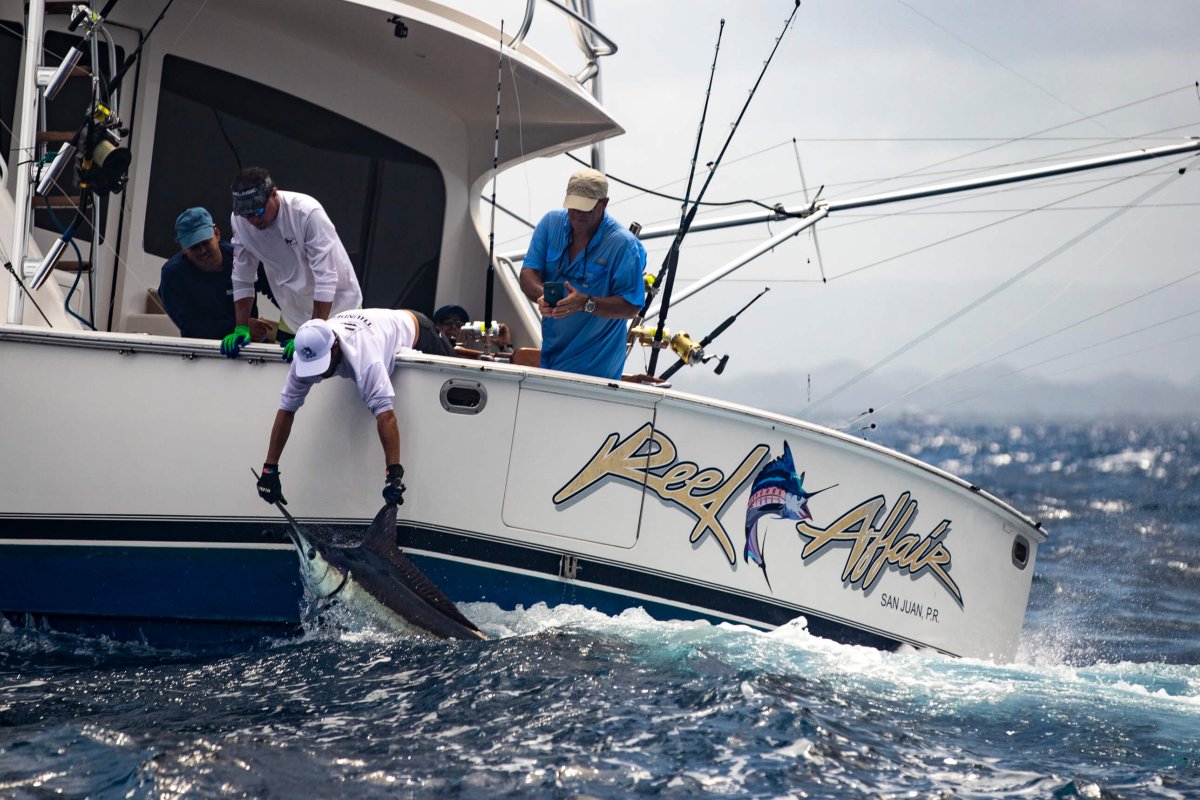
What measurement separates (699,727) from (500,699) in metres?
0.62

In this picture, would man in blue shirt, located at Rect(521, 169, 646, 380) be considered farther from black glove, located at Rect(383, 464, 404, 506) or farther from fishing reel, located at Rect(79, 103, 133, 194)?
fishing reel, located at Rect(79, 103, 133, 194)

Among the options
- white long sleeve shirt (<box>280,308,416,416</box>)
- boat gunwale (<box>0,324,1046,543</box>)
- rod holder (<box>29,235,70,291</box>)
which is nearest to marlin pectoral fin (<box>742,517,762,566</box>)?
boat gunwale (<box>0,324,1046,543</box>)

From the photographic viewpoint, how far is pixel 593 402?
4930 millimetres

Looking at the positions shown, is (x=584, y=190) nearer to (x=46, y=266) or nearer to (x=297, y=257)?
(x=297, y=257)

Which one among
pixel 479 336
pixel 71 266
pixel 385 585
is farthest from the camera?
pixel 479 336

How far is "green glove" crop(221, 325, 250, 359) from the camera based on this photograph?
4777mm

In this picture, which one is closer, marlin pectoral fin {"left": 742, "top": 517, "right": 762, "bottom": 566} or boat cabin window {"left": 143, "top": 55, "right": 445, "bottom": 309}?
marlin pectoral fin {"left": 742, "top": 517, "right": 762, "bottom": 566}

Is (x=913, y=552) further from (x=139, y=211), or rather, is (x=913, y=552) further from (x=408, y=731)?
(x=139, y=211)

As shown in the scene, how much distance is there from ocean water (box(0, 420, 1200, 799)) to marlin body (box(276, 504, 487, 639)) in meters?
0.09

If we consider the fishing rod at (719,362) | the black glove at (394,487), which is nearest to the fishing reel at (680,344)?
the fishing rod at (719,362)

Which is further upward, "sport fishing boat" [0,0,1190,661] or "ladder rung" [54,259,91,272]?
"ladder rung" [54,259,91,272]

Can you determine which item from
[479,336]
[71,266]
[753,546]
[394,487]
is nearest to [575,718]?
[394,487]

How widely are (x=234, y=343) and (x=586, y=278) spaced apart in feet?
4.91

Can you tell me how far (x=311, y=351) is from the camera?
4.66 meters
